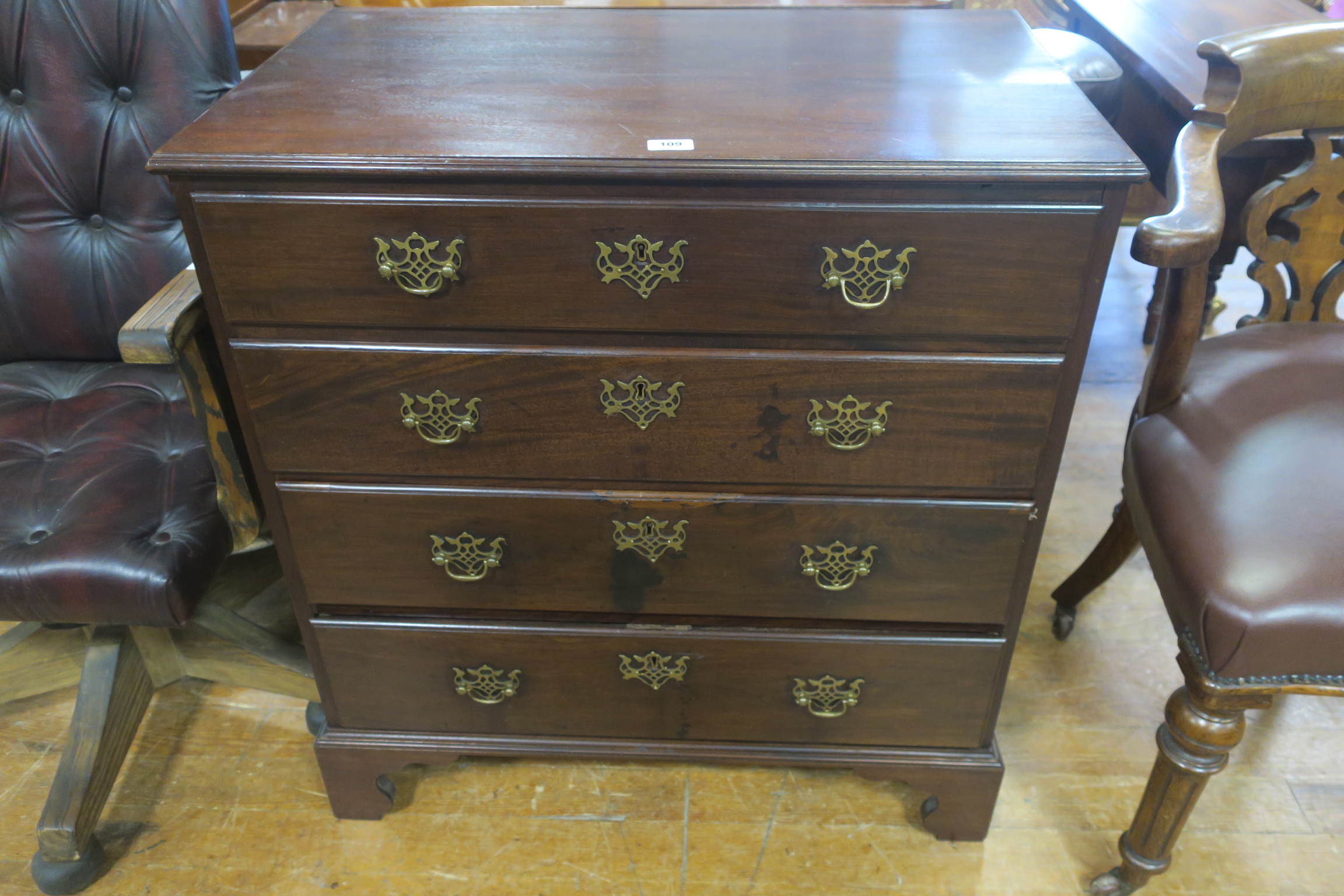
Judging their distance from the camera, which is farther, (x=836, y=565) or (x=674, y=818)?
(x=674, y=818)

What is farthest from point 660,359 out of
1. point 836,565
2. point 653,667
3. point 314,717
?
point 314,717

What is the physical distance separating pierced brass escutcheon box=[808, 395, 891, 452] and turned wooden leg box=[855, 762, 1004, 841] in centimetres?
56

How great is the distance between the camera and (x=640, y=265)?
967 millimetres

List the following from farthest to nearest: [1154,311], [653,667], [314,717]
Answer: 1. [1154,311]
2. [314,717]
3. [653,667]

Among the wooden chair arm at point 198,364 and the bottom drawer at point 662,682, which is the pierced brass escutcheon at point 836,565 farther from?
the wooden chair arm at point 198,364

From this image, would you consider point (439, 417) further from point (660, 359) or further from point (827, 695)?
point (827, 695)

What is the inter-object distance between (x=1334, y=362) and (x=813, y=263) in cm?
80

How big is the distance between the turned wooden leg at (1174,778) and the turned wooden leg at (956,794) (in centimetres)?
17

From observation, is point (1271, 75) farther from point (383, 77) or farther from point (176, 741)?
point (176, 741)

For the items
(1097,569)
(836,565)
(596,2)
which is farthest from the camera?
(596,2)

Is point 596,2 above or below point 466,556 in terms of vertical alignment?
above

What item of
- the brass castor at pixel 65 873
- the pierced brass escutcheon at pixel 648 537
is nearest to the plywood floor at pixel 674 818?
the brass castor at pixel 65 873

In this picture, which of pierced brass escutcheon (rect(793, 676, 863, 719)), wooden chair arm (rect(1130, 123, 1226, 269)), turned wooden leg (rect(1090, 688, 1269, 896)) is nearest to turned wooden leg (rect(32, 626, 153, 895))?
pierced brass escutcheon (rect(793, 676, 863, 719))

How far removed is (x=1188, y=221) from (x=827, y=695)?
2.38 feet
